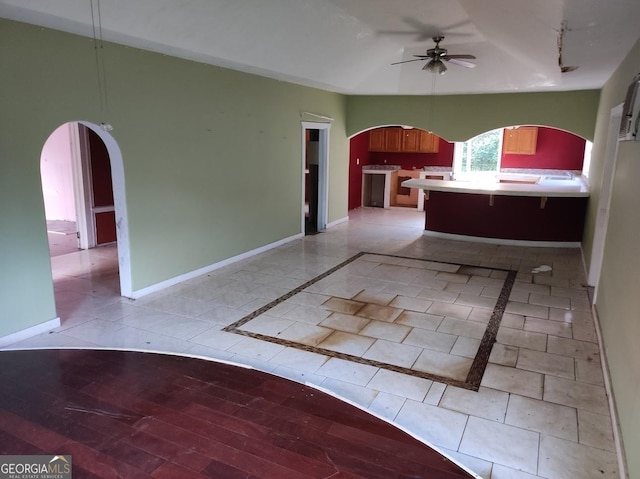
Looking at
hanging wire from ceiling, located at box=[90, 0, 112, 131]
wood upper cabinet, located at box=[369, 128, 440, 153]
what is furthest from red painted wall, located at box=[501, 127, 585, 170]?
hanging wire from ceiling, located at box=[90, 0, 112, 131]

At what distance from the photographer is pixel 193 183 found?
209 inches

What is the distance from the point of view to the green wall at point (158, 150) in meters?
3.53

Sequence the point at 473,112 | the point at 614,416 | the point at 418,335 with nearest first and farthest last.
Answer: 1. the point at 614,416
2. the point at 418,335
3. the point at 473,112

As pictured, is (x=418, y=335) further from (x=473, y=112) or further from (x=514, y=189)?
(x=473, y=112)

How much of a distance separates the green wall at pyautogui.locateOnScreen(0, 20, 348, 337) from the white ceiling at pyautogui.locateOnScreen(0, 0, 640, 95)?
0.27m

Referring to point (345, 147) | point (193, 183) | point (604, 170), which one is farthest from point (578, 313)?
point (345, 147)

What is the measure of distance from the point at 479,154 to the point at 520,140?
97 centimetres

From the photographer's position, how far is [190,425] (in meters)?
2.52

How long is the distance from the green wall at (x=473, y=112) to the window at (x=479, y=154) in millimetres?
2820

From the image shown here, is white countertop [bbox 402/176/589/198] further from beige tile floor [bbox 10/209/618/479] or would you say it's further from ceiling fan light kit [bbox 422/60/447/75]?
ceiling fan light kit [bbox 422/60/447/75]

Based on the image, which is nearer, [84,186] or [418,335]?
[418,335]

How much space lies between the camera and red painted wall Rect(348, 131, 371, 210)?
Result: 10.8 metres

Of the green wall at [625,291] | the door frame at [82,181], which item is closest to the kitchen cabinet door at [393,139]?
the green wall at [625,291]

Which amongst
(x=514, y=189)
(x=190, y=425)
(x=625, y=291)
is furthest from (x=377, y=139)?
(x=190, y=425)
